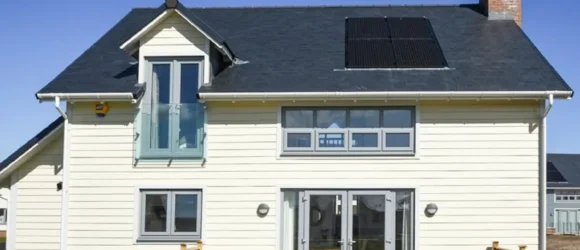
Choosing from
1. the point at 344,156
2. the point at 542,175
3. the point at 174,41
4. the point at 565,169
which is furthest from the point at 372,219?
the point at 565,169

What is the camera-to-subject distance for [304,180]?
540 inches

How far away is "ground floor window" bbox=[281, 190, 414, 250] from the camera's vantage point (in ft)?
44.6

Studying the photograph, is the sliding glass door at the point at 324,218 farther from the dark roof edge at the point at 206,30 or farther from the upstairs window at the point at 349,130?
the dark roof edge at the point at 206,30

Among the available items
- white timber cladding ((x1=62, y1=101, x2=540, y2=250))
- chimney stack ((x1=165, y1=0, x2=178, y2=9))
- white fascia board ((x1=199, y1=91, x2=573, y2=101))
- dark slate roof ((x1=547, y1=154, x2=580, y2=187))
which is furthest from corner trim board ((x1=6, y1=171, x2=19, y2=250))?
dark slate roof ((x1=547, y1=154, x2=580, y2=187))

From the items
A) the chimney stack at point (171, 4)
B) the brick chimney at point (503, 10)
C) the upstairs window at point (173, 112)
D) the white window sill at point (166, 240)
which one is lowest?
the white window sill at point (166, 240)

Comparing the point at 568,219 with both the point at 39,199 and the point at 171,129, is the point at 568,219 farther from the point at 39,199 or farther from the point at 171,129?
the point at 39,199

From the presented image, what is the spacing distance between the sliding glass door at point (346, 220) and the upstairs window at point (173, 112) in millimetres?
2410

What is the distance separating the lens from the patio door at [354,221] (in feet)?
44.6

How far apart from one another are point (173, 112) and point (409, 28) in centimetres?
584

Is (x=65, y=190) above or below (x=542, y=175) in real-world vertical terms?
below

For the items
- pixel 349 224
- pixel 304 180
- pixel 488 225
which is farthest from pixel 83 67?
pixel 488 225

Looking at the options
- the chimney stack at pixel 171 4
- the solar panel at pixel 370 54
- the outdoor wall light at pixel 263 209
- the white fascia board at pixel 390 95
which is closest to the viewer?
the white fascia board at pixel 390 95

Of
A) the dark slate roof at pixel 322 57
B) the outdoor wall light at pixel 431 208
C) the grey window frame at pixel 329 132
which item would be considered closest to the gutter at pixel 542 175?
the dark slate roof at pixel 322 57

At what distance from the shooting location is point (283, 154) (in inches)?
543
